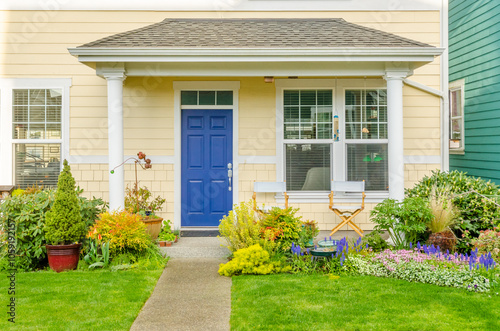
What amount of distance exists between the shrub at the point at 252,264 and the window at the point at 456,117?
640cm

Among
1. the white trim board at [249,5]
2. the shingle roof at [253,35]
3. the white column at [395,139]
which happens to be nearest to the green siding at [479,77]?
the white trim board at [249,5]

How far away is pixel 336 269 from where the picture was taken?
603 centimetres

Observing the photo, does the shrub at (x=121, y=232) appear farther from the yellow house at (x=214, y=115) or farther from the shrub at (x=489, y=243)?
the shrub at (x=489, y=243)

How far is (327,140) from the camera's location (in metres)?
8.76

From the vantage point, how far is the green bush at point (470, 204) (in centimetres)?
681

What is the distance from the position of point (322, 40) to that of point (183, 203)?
3.59m

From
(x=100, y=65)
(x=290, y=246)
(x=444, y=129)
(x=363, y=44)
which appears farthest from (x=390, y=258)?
(x=100, y=65)

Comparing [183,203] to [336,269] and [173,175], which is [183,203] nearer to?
[173,175]

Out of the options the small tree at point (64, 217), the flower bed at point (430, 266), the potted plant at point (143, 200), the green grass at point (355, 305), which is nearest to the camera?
the green grass at point (355, 305)

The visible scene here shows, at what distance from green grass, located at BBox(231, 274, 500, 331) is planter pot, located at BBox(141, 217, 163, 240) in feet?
7.04

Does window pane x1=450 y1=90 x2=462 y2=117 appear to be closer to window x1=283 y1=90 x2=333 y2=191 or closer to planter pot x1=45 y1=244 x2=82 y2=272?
window x1=283 y1=90 x2=333 y2=191

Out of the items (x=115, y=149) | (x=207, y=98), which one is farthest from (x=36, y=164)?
(x=207, y=98)

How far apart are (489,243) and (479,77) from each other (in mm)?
4950

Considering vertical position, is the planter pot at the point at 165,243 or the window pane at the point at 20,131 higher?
the window pane at the point at 20,131
